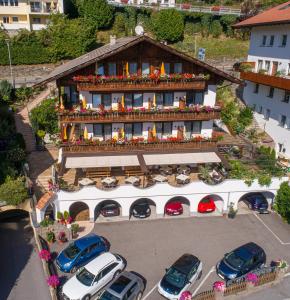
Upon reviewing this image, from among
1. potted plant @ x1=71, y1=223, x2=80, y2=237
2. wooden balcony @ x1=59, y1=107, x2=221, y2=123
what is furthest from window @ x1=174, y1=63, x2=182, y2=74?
potted plant @ x1=71, y1=223, x2=80, y2=237

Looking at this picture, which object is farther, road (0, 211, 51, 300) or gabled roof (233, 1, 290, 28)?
gabled roof (233, 1, 290, 28)

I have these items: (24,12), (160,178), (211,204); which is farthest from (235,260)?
(24,12)

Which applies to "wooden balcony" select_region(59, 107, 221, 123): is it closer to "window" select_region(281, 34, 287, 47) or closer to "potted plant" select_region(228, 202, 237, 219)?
"potted plant" select_region(228, 202, 237, 219)

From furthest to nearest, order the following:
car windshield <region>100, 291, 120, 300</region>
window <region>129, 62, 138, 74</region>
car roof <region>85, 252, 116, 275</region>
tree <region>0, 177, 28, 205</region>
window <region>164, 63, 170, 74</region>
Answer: window <region>164, 63, 170, 74</region>
window <region>129, 62, 138, 74</region>
tree <region>0, 177, 28, 205</region>
car roof <region>85, 252, 116, 275</region>
car windshield <region>100, 291, 120, 300</region>

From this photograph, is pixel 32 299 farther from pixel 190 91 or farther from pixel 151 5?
pixel 151 5

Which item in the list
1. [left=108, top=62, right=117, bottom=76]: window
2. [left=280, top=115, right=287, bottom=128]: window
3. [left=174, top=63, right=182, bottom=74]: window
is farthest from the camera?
[left=280, top=115, right=287, bottom=128]: window

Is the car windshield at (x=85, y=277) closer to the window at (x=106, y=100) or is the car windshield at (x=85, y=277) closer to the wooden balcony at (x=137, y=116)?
the wooden balcony at (x=137, y=116)
